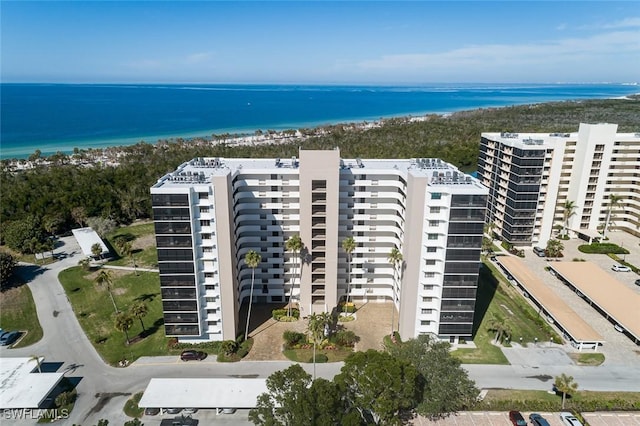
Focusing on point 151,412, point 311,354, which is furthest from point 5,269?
point 311,354

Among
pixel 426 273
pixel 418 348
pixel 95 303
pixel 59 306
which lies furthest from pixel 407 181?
pixel 59 306

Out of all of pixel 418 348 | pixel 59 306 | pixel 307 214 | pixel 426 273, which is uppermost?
pixel 307 214

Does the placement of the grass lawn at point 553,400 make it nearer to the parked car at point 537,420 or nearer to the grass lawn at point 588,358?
the parked car at point 537,420

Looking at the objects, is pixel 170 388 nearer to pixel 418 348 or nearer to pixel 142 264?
pixel 418 348

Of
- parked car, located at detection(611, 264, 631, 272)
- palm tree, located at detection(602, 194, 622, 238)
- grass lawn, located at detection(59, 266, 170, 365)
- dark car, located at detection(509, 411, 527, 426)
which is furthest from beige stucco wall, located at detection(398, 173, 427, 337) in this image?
palm tree, located at detection(602, 194, 622, 238)

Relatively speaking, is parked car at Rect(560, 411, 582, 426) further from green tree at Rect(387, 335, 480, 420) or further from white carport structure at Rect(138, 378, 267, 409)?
white carport structure at Rect(138, 378, 267, 409)
